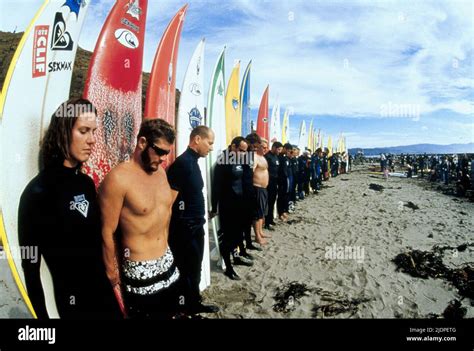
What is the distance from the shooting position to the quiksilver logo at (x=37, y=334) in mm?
1995

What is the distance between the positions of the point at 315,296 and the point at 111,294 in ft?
7.23

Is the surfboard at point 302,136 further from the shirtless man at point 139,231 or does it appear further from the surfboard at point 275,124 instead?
the shirtless man at point 139,231

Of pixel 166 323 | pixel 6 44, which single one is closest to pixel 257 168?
pixel 166 323

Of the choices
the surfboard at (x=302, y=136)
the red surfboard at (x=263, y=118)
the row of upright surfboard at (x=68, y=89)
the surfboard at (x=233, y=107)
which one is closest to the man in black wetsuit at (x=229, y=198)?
the row of upright surfboard at (x=68, y=89)

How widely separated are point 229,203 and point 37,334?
83.7 inches

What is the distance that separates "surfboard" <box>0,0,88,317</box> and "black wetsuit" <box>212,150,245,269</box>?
1903 millimetres

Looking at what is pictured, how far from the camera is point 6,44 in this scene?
12344 millimetres

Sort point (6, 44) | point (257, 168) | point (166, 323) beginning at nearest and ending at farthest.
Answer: point (166, 323)
point (257, 168)
point (6, 44)

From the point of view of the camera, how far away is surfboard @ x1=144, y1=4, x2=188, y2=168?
3.11 m

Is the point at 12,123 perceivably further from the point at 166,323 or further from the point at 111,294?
the point at 166,323

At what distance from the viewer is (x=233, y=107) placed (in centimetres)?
535

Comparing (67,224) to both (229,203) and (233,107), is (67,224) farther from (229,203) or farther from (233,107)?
(233,107)

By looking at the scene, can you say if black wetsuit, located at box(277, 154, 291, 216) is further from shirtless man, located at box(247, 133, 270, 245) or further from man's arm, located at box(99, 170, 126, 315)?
man's arm, located at box(99, 170, 126, 315)

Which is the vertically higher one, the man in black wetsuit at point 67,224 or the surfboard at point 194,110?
the surfboard at point 194,110
